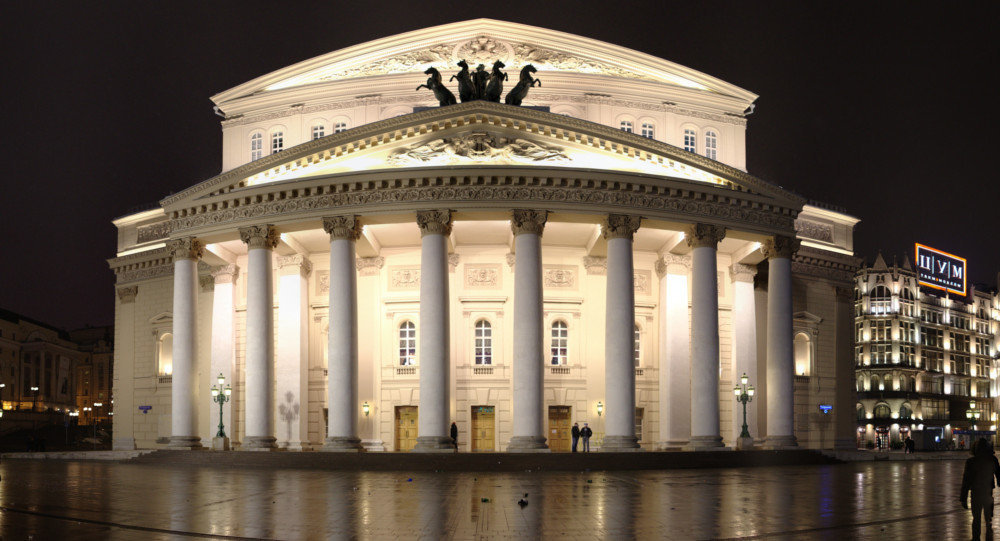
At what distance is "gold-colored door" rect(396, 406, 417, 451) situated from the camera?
163 feet

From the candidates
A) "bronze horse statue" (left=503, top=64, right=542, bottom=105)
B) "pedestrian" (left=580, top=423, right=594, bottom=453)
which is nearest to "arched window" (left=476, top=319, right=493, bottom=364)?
"pedestrian" (left=580, top=423, right=594, bottom=453)

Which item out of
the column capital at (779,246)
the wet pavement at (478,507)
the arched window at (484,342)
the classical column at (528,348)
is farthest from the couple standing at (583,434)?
the wet pavement at (478,507)

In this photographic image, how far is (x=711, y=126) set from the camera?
56.3m

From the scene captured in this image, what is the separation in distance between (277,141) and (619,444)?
2700cm

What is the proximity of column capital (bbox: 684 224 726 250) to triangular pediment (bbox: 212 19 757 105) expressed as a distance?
43.6 ft

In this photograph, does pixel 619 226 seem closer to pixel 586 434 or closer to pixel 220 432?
pixel 586 434

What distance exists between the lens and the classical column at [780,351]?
1778 inches

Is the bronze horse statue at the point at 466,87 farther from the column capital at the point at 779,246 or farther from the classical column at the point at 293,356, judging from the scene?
the column capital at the point at 779,246

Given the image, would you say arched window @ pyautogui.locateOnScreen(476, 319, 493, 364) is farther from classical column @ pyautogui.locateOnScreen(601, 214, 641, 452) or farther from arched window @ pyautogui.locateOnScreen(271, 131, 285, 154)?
arched window @ pyautogui.locateOnScreen(271, 131, 285, 154)

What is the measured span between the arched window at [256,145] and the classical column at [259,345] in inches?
513

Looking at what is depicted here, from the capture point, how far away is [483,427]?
49812mm

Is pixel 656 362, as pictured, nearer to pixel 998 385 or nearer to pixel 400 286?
pixel 400 286

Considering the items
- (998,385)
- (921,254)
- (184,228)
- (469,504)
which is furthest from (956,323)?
(469,504)

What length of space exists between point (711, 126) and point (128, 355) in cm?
3699
